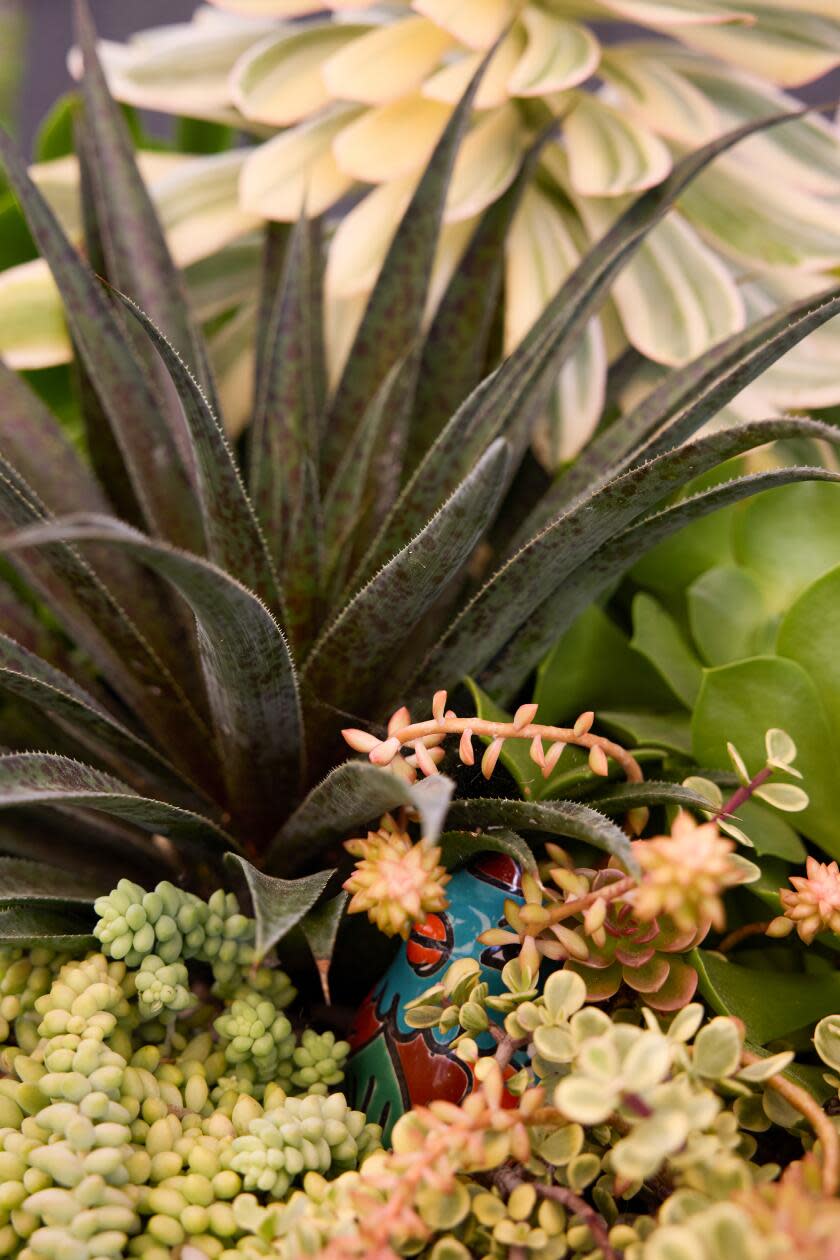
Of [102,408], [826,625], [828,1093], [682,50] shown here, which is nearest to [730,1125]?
[828,1093]

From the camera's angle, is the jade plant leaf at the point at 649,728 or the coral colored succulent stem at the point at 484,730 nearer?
the coral colored succulent stem at the point at 484,730

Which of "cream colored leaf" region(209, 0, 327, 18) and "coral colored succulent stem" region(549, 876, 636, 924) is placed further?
"cream colored leaf" region(209, 0, 327, 18)

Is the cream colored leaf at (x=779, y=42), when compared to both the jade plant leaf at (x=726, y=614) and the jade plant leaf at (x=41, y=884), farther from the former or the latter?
the jade plant leaf at (x=41, y=884)

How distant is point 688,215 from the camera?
0.61 metres

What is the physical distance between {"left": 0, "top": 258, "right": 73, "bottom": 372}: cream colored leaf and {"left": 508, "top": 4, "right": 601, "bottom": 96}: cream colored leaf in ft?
0.89

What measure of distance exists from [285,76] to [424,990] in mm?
492

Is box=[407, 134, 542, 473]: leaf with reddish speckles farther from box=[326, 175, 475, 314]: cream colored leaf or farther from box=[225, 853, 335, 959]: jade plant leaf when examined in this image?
box=[225, 853, 335, 959]: jade plant leaf

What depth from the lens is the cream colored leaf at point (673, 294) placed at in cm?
56

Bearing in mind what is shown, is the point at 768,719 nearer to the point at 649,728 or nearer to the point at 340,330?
the point at 649,728

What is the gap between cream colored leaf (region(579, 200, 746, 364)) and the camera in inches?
21.9

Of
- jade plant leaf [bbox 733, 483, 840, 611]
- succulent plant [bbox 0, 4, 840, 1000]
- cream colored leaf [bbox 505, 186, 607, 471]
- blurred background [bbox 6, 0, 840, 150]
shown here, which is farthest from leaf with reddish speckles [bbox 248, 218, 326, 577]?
blurred background [bbox 6, 0, 840, 150]

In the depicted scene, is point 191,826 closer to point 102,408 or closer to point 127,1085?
point 127,1085

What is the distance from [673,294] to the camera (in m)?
0.57

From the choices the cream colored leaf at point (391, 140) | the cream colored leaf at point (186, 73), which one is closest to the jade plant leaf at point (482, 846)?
the cream colored leaf at point (391, 140)
